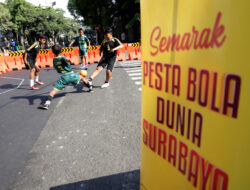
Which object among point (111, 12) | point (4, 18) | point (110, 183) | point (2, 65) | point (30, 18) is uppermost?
point (30, 18)

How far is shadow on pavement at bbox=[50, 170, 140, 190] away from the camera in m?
2.51

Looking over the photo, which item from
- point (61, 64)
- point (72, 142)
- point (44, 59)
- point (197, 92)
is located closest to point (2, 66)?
point (44, 59)

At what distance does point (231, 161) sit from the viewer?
1.00 meters

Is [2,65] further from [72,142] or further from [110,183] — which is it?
[110,183]

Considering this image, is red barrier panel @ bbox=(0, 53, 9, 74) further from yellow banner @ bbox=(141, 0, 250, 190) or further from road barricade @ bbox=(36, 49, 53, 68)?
yellow banner @ bbox=(141, 0, 250, 190)

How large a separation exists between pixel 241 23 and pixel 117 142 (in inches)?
114

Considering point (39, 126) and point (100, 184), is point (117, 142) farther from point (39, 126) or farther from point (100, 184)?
point (39, 126)

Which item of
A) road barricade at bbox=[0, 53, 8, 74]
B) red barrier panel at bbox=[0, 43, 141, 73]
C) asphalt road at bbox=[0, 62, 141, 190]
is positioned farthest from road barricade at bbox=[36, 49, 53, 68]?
asphalt road at bbox=[0, 62, 141, 190]

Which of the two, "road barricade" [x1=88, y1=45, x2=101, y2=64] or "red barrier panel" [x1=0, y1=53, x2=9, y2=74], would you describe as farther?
"road barricade" [x1=88, y1=45, x2=101, y2=64]

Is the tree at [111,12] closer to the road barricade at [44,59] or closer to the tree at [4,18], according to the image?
the tree at [4,18]

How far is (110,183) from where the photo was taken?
2.57 m

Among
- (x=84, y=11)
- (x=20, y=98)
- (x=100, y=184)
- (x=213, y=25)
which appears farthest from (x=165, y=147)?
(x=84, y=11)

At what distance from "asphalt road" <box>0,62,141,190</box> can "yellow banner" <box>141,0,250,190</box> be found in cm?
126

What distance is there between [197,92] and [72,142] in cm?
286
